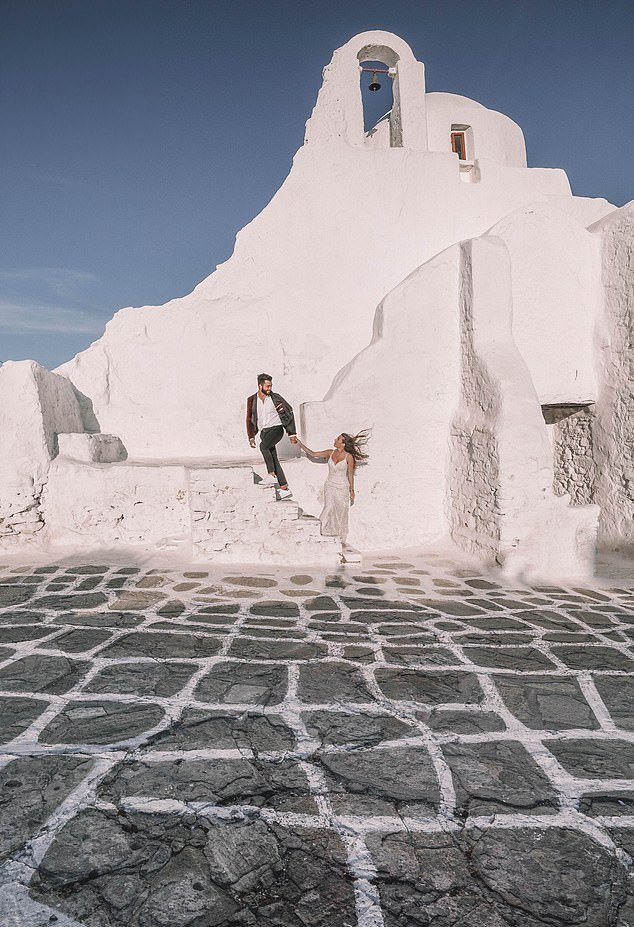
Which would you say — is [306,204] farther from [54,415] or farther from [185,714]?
[185,714]

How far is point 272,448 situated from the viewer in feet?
21.7

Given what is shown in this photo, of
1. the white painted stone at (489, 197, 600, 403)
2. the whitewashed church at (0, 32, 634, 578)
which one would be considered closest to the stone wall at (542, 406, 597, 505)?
the whitewashed church at (0, 32, 634, 578)

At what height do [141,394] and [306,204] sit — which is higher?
[306,204]

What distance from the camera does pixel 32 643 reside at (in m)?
3.90

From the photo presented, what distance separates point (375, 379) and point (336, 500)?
65.5 inches

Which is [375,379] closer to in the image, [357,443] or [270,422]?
[357,443]

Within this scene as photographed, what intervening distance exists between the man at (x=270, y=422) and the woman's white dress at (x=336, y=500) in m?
0.49

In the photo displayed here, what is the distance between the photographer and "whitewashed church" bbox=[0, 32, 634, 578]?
6367 millimetres

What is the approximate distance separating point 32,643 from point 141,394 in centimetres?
569

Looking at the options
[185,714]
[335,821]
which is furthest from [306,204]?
[335,821]

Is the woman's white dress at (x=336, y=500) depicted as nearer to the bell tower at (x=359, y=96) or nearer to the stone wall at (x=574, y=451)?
the stone wall at (x=574, y=451)

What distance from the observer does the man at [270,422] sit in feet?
21.2

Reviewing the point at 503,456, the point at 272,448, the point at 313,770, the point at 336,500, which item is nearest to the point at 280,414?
the point at 272,448

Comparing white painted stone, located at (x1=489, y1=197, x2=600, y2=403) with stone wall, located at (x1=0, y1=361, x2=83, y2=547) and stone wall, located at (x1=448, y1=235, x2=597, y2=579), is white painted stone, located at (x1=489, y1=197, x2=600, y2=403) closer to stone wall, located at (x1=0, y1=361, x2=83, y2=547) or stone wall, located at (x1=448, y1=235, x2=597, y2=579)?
stone wall, located at (x1=448, y1=235, x2=597, y2=579)
